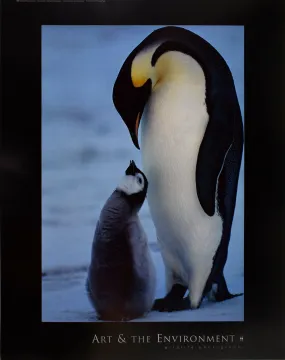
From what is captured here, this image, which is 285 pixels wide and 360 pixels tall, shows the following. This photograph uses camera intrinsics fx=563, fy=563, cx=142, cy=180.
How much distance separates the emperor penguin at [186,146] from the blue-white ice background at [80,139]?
0.08 feet

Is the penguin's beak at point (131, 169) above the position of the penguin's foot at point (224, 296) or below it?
above

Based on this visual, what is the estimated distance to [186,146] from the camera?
1233 millimetres

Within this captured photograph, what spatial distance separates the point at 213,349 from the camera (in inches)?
49.1

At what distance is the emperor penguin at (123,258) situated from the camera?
1216 millimetres

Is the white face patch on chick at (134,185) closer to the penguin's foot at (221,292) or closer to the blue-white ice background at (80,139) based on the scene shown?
the blue-white ice background at (80,139)

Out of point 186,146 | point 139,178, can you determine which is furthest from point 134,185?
point 186,146

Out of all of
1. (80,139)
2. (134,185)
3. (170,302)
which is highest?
(80,139)

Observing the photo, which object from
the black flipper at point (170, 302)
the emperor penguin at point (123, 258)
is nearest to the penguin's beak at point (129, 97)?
the emperor penguin at point (123, 258)

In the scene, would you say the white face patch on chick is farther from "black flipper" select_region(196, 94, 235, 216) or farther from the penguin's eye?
"black flipper" select_region(196, 94, 235, 216)

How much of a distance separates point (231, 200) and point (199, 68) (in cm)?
30

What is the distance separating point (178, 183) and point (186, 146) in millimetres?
83

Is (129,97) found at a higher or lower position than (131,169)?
higher

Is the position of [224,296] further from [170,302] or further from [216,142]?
[216,142]

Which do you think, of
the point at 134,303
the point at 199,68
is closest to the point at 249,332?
the point at 134,303
